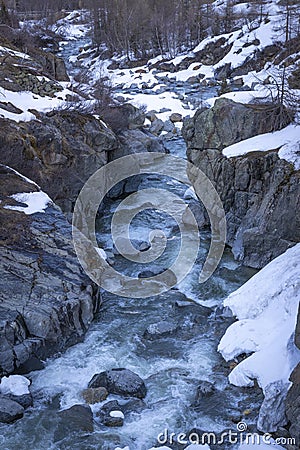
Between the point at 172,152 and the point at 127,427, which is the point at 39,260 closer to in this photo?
the point at 127,427

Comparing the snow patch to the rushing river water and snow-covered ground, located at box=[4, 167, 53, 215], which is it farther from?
snow-covered ground, located at box=[4, 167, 53, 215]

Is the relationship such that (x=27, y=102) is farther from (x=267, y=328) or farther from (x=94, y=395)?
(x=267, y=328)

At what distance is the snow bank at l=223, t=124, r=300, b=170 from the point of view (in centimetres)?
1241

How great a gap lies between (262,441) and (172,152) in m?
16.9

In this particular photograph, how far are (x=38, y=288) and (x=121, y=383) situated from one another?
2.83 metres

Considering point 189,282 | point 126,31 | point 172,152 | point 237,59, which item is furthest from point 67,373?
point 126,31

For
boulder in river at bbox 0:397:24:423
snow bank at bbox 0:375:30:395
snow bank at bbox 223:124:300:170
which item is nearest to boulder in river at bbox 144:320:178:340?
snow bank at bbox 0:375:30:395

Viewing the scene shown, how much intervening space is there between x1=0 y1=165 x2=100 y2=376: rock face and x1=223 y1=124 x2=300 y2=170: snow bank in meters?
5.89

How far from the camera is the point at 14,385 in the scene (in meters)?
7.79

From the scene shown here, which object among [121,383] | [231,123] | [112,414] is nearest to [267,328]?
[121,383]

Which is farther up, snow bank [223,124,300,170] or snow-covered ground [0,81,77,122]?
snow-covered ground [0,81,77,122]

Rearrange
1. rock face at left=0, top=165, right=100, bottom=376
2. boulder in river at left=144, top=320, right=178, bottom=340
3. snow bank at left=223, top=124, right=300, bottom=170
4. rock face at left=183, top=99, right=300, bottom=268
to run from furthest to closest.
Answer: snow bank at left=223, top=124, right=300, bottom=170, rock face at left=183, top=99, right=300, bottom=268, boulder in river at left=144, top=320, right=178, bottom=340, rock face at left=0, top=165, right=100, bottom=376

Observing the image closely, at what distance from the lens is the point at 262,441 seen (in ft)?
21.1

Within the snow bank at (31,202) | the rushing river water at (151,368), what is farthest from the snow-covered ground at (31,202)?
the rushing river water at (151,368)
